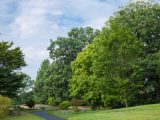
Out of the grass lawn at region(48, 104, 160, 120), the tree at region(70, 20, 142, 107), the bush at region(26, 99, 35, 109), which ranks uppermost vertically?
the tree at region(70, 20, 142, 107)

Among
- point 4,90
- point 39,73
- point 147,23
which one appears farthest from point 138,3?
point 39,73

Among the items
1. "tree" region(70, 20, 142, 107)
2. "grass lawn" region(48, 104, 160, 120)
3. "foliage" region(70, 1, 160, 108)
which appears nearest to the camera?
"grass lawn" region(48, 104, 160, 120)

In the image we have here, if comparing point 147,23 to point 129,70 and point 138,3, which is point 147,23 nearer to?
point 138,3

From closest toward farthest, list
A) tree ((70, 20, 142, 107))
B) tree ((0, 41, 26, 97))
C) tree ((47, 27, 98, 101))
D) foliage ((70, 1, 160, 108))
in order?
tree ((70, 20, 142, 107)), foliage ((70, 1, 160, 108)), tree ((0, 41, 26, 97)), tree ((47, 27, 98, 101))

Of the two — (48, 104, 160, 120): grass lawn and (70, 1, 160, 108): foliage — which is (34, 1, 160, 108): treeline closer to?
(70, 1, 160, 108): foliage

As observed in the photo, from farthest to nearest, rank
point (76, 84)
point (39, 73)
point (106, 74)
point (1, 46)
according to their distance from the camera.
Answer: point (39, 73), point (76, 84), point (1, 46), point (106, 74)

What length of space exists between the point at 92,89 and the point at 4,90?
42.5ft

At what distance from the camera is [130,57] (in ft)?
154

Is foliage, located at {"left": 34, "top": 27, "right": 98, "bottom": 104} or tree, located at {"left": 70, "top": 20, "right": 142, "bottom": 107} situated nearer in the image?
tree, located at {"left": 70, "top": 20, "right": 142, "bottom": 107}

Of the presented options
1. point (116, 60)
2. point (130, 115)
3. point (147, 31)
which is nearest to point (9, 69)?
point (116, 60)

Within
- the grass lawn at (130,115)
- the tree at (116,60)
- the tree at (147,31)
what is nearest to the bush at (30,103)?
the tree at (116,60)

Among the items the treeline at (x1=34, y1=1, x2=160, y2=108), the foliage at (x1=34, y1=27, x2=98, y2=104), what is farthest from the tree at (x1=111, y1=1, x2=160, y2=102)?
the foliage at (x1=34, y1=27, x2=98, y2=104)

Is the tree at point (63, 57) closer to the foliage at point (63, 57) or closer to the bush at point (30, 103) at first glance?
the foliage at point (63, 57)

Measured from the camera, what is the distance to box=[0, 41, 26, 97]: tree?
164 feet
